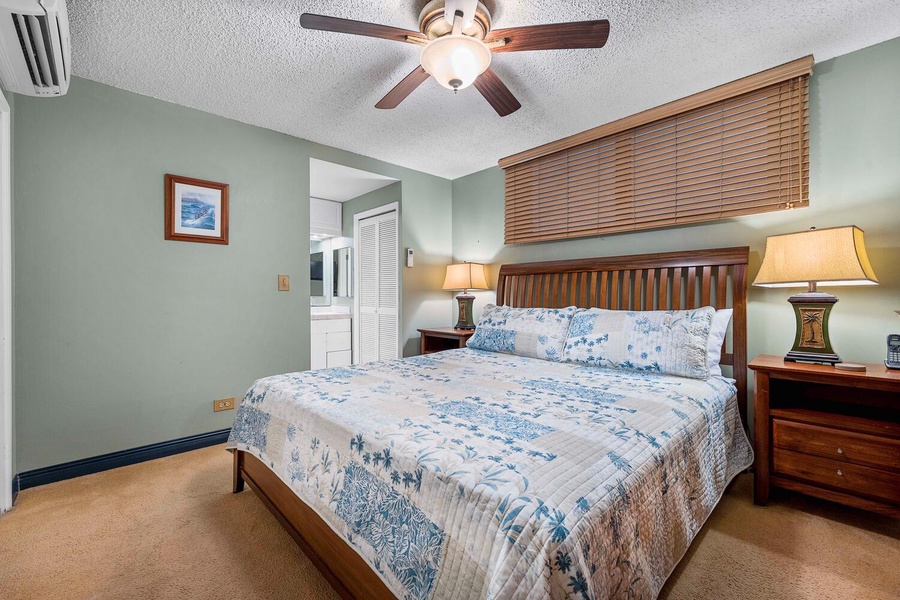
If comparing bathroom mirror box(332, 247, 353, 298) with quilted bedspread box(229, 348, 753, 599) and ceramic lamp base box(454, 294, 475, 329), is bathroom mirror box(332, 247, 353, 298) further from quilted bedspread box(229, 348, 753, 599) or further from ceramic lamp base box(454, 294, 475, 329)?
quilted bedspread box(229, 348, 753, 599)

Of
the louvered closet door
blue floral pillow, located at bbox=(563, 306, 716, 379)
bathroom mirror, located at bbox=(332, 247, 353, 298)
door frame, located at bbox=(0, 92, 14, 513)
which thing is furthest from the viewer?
bathroom mirror, located at bbox=(332, 247, 353, 298)

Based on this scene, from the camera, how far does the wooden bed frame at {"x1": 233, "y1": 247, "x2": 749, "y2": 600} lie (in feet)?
4.38

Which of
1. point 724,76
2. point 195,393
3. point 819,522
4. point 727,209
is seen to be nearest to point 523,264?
point 727,209

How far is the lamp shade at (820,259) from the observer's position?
5.97 feet

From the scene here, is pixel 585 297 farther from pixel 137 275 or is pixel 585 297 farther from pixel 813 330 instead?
pixel 137 275

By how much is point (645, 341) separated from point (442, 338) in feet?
6.90

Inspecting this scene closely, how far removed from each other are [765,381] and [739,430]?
30 centimetres

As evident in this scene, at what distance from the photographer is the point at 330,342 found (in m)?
4.70

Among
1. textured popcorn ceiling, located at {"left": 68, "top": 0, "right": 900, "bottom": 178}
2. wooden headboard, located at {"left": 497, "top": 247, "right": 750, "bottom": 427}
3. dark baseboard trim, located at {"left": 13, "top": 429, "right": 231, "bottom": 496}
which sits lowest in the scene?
dark baseboard trim, located at {"left": 13, "top": 429, "right": 231, "bottom": 496}

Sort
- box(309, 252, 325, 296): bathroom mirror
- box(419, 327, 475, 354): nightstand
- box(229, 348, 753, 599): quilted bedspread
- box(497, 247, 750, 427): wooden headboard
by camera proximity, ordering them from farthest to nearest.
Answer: box(309, 252, 325, 296): bathroom mirror < box(419, 327, 475, 354): nightstand < box(497, 247, 750, 427): wooden headboard < box(229, 348, 753, 599): quilted bedspread

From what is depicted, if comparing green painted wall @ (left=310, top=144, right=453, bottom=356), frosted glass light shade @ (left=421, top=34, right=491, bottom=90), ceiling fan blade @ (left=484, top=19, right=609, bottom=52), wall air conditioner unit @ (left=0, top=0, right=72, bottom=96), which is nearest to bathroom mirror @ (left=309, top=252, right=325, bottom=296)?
green painted wall @ (left=310, top=144, right=453, bottom=356)

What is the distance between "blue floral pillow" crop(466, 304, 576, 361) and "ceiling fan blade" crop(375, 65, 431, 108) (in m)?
1.64

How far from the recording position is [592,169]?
10.3 ft

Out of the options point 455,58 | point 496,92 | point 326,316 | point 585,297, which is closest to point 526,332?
point 585,297
